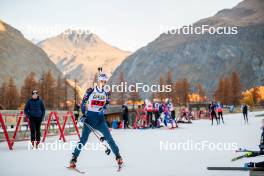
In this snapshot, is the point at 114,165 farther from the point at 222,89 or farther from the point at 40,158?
the point at 222,89

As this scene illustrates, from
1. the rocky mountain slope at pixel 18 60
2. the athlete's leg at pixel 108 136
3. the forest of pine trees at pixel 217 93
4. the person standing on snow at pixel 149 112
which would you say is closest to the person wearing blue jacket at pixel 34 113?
the athlete's leg at pixel 108 136

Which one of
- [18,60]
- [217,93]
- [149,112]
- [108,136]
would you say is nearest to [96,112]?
[108,136]

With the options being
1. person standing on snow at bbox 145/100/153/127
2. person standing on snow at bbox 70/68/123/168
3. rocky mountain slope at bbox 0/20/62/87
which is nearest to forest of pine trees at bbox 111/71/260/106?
rocky mountain slope at bbox 0/20/62/87

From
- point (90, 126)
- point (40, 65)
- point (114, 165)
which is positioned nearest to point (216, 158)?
point (114, 165)

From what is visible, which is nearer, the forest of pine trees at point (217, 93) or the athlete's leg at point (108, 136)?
the athlete's leg at point (108, 136)

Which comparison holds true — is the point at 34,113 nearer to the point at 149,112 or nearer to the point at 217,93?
the point at 149,112

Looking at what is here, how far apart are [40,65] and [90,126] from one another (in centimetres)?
18635

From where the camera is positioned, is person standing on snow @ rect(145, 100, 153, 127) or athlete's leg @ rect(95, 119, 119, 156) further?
person standing on snow @ rect(145, 100, 153, 127)

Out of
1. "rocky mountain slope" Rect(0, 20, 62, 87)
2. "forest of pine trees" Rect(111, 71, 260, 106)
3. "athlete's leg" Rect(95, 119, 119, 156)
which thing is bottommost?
"athlete's leg" Rect(95, 119, 119, 156)

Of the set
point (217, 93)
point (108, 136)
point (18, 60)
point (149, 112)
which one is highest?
point (18, 60)

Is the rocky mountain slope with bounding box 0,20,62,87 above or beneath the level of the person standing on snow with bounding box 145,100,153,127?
above

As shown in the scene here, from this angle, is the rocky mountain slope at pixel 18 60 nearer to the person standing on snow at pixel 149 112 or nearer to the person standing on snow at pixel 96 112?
the person standing on snow at pixel 149 112

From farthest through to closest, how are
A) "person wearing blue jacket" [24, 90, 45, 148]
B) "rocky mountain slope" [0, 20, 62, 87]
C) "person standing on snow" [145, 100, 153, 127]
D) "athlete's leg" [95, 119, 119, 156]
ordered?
"rocky mountain slope" [0, 20, 62, 87] < "person standing on snow" [145, 100, 153, 127] < "person wearing blue jacket" [24, 90, 45, 148] < "athlete's leg" [95, 119, 119, 156]

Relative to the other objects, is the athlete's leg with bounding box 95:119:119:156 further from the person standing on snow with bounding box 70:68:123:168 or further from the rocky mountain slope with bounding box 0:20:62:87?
the rocky mountain slope with bounding box 0:20:62:87
